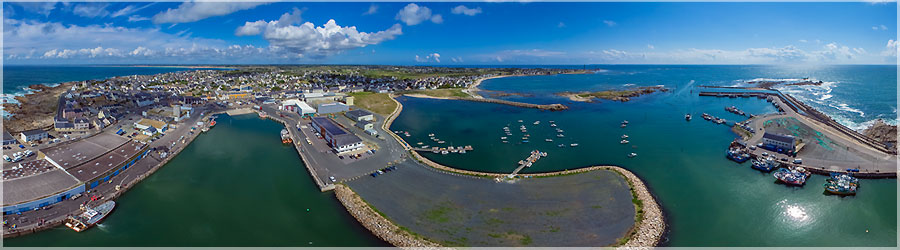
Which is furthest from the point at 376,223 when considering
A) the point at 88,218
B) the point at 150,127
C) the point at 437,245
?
the point at 150,127

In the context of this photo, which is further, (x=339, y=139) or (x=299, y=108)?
(x=299, y=108)

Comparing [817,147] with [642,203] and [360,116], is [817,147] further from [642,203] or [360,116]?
[360,116]

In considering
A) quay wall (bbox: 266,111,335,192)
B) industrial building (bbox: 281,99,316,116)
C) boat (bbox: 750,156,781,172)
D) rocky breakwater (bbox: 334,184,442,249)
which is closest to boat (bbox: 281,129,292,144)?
quay wall (bbox: 266,111,335,192)

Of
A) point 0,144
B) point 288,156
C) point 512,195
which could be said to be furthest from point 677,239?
point 0,144

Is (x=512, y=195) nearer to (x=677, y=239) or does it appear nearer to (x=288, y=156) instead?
(x=677, y=239)

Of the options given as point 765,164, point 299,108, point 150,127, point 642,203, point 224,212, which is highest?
point 299,108

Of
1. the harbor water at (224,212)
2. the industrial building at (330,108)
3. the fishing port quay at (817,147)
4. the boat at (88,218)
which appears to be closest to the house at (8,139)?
the harbor water at (224,212)

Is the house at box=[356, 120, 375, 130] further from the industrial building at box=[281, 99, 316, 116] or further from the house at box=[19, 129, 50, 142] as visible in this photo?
the house at box=[19, 129, 50, 142]
